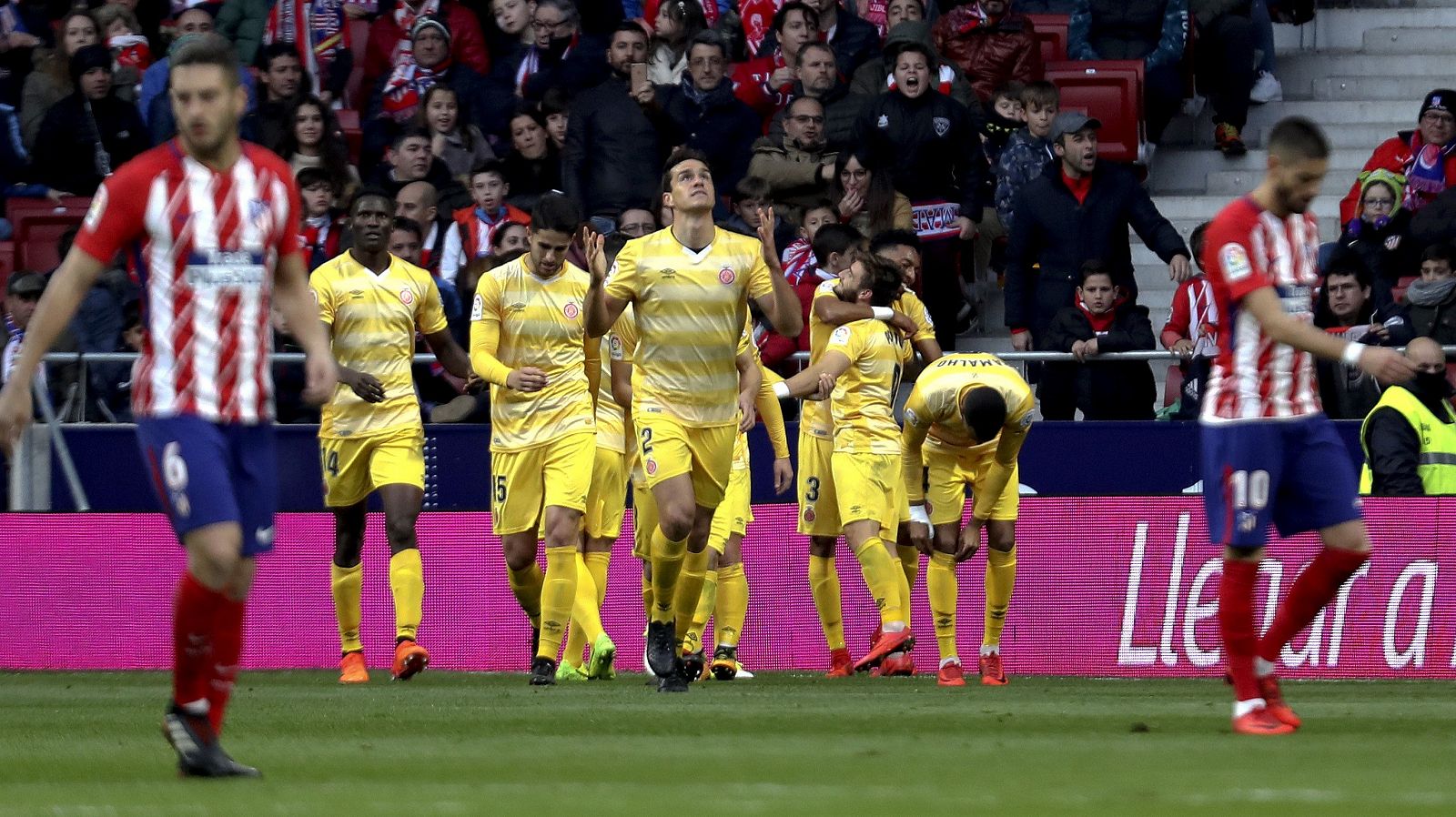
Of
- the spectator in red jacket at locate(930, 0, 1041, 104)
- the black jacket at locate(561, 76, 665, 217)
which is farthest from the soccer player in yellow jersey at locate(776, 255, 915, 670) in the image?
the spectator in red jacket at locate(930, 0, 1041, 104)

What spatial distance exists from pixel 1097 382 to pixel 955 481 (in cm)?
293

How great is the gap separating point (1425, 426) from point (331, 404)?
668 centimetres

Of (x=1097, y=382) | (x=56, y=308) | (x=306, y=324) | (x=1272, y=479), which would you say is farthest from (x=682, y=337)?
(x=1097, y=382)

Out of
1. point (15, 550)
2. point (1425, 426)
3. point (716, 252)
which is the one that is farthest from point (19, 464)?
point (1425, 426)

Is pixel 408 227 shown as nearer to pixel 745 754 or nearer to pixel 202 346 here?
pixel 745 754

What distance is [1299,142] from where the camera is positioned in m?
8.42

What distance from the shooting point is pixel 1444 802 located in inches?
238

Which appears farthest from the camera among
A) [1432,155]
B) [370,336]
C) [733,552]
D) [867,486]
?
[1432,155]

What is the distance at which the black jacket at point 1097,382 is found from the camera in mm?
15578

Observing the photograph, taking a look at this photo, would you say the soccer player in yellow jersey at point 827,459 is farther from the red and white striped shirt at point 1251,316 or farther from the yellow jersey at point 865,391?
the red and white striped shirt at point 1251,316

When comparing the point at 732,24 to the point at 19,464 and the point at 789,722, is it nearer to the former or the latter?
the point at 19,464

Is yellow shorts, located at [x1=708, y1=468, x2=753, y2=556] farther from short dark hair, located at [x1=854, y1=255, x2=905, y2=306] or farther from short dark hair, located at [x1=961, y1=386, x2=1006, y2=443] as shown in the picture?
short dark hair, located at [x1=961, y1=386, x2=1006, y2=443]

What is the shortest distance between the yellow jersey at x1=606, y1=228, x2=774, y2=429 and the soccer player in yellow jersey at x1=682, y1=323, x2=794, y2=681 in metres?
2.66

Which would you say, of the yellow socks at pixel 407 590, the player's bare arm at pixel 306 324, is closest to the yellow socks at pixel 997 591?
the yellow socks at pixel 407 590
